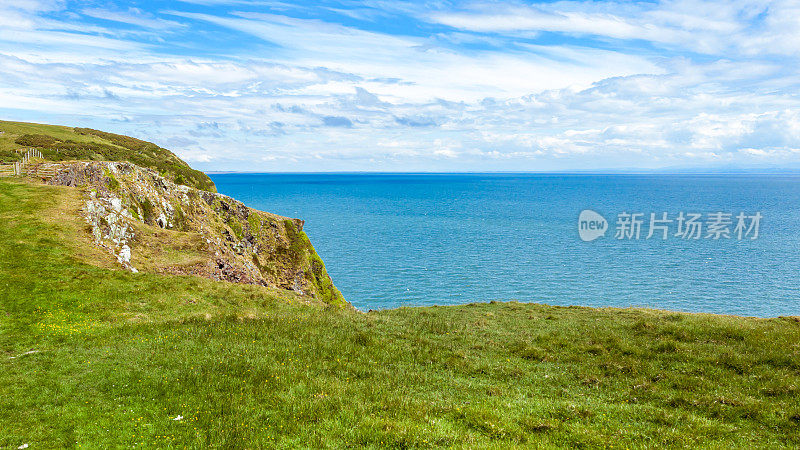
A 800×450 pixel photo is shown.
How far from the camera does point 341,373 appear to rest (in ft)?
65.9

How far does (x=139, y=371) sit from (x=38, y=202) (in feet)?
108

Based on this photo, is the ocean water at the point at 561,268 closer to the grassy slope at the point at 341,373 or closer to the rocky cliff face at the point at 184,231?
the rocky cliff face at the point at 184,231

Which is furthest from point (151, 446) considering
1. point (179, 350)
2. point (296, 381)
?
point (179, 350)

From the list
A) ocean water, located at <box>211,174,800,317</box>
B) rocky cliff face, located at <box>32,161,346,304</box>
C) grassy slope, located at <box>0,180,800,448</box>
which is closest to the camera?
grassy slope, located at <box>0,180,800,448</box>

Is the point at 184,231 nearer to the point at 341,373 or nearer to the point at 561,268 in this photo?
the point at 341,373

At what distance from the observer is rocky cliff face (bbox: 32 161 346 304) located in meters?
40.6

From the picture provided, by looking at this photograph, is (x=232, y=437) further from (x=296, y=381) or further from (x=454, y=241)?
(x=454, y=241)

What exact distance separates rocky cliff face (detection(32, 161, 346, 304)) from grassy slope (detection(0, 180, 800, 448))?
22.2 feet

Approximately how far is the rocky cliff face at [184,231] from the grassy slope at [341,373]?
22.2ft

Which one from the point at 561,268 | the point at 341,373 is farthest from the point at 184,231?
the point at 561,268

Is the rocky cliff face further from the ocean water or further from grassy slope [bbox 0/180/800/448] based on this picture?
the ocean water

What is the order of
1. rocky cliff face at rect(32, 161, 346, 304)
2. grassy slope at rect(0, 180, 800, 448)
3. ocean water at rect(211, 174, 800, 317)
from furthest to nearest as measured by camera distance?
ocean water at rect(211, 174, 800, 317)
rocky cliff face at rect(32, 161, 346, 304)
grassy slope at rect(0, 180, 800, 448)

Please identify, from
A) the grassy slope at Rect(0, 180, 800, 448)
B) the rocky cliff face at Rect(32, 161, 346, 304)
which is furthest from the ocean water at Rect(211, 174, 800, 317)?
the grassy slope at Rect(0, 180, 800, 448)

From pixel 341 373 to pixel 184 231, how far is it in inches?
1530
